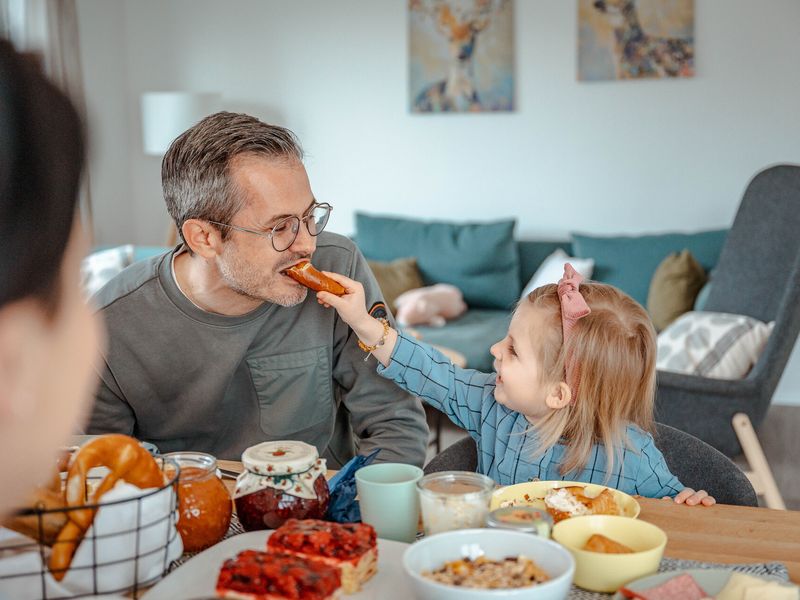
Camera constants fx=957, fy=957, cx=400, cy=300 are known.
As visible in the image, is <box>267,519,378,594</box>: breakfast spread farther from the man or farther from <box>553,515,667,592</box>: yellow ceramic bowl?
the man

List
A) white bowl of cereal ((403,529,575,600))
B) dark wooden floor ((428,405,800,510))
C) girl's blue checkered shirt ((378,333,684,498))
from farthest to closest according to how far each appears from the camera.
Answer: dark wooden floor ((428,405,800,510))
girl's blue checkered shirt ((378,333,684,498))
white bowl of cereal ((403,529,575,600))

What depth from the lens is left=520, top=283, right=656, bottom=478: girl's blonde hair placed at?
5.07 ft

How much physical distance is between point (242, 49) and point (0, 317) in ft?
18.0

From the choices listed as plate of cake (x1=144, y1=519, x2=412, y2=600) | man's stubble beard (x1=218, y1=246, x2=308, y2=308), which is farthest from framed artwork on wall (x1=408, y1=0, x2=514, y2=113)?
plate of cake (x1=144, y1=519, x2=412, y2=600)

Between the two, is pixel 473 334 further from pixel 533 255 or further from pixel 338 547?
pixel 338 547

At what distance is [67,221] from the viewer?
0.60m

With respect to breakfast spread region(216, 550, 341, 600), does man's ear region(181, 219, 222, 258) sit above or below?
above

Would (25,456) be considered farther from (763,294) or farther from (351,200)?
(351,200)

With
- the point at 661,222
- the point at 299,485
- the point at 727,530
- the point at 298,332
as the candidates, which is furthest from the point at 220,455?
the point at 661,222

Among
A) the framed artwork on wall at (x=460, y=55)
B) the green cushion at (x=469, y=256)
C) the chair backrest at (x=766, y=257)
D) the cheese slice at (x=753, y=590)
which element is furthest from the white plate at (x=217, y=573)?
the framed artwork on wall at (x=460, y=55)

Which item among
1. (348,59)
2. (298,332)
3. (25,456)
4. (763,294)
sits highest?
(348,59)

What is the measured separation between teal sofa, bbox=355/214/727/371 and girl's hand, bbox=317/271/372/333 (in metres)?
2.71

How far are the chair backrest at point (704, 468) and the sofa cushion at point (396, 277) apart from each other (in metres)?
3.30

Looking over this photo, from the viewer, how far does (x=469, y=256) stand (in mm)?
→ 4965
